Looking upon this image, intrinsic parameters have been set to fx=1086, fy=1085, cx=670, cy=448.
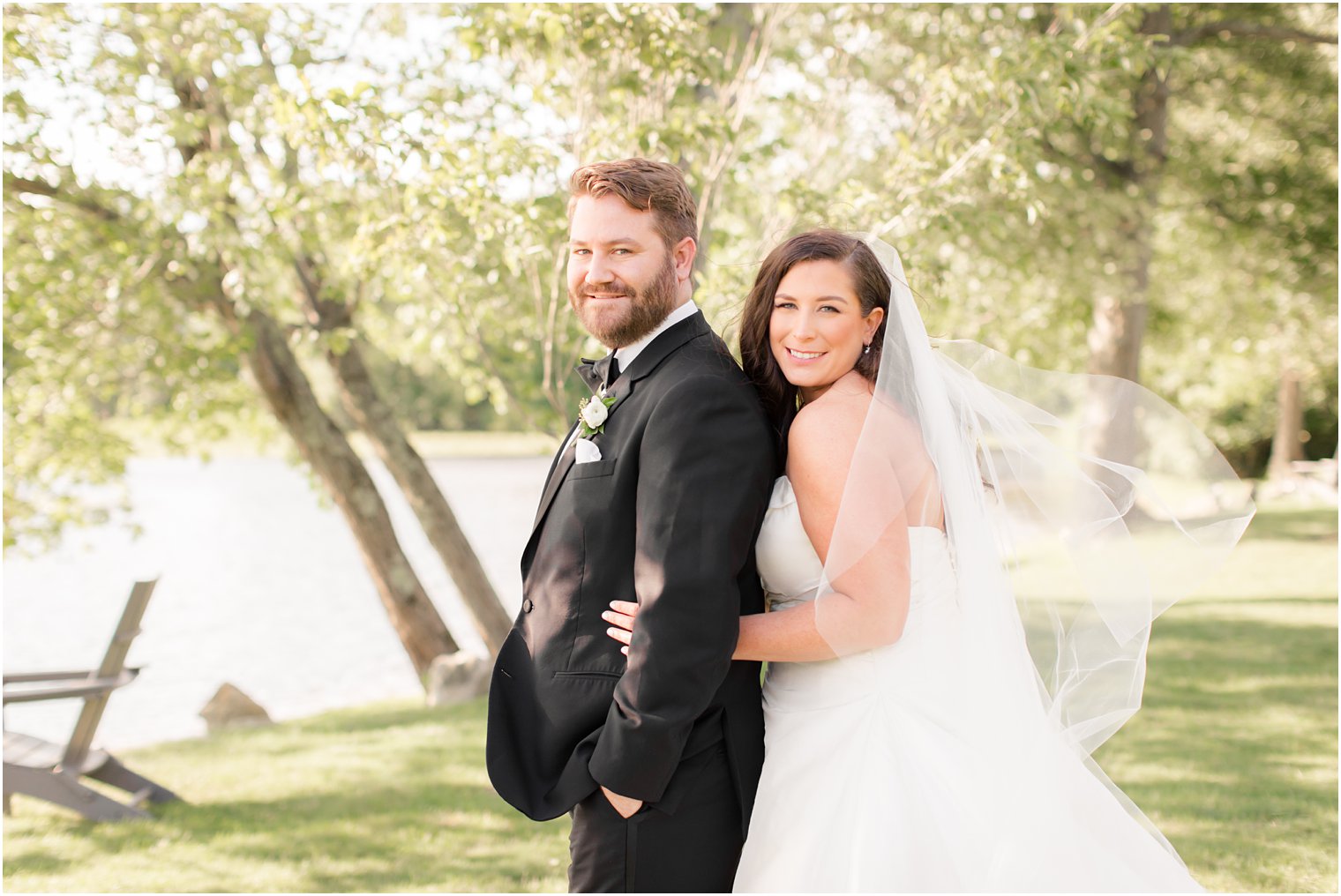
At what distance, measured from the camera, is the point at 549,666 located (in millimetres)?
2523

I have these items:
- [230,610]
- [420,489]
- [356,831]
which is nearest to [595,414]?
[356,831]

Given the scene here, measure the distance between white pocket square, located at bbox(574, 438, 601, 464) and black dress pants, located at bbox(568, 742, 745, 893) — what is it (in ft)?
2.34

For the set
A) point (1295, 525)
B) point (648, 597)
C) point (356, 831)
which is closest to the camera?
point (648, 597)

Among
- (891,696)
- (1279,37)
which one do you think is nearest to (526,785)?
(891,696)

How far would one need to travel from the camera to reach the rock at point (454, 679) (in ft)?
29.0

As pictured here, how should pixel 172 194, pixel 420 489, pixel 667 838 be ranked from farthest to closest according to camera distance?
1. pixel 420 489
2. pixel 172 194
3. pixel 667 838

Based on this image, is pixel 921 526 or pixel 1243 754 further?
pixel 1243 754

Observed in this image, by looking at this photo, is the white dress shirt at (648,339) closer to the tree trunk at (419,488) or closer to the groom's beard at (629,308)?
the groom's beard at (629,308)

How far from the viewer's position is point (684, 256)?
2.67m

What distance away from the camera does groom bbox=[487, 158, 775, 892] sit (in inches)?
89.8

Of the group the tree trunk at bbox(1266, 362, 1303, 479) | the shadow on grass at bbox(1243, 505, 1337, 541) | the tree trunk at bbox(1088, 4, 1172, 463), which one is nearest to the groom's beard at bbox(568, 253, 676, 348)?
the tree trunk at bbox(1088, 4, 1172, 463)

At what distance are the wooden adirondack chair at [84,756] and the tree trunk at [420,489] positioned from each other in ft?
9.39

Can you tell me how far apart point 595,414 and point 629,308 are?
27cm

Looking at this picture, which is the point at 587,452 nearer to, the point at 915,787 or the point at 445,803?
the point at 915,787
